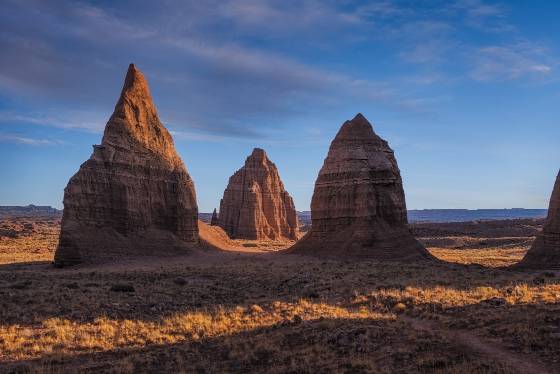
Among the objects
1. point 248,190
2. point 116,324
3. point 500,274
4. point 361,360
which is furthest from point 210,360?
point 248,190

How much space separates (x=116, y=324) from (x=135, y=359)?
187 inches

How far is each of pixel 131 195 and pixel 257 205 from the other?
5225 centimetres

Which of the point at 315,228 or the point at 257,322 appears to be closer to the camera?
the point at 257,322

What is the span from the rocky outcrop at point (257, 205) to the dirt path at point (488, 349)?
8015cm

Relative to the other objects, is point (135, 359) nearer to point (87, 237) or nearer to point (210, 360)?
point (210, 360)

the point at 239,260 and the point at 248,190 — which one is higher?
the point at 248,190

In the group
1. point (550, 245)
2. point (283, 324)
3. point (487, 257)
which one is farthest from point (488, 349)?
point (487, 257)

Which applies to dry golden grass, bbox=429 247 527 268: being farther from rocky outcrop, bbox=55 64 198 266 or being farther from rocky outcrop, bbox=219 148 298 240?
rocky outcrop, bbox=219 148 298 240

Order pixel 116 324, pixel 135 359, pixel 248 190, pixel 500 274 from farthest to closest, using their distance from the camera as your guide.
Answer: pixel 248 190
pixel 500 274
pixel 116 324
pixel 135 359

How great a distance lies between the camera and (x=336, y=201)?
51594 millimetres

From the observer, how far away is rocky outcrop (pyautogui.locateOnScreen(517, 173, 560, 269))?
Answer: 37.6 metres

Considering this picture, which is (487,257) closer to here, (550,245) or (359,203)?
(359,203)

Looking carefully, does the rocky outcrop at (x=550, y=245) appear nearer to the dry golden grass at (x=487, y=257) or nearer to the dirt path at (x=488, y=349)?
the dry golden grass at (x=487, y=257)

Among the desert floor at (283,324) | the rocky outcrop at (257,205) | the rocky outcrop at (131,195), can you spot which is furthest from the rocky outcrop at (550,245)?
the rocky outcrop at (257,205)
